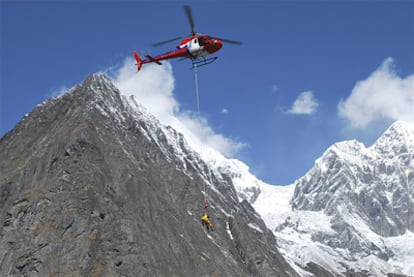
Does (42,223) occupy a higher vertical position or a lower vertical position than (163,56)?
higher

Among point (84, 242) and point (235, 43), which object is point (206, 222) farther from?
point (84, 242)

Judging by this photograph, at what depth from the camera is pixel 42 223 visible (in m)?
199

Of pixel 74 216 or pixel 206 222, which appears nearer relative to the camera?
pixel 206 222

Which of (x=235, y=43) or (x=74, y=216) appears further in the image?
(x=74, y=216)

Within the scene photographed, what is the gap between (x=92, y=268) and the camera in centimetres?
18862


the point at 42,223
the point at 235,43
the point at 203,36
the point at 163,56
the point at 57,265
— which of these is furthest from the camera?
the point at 42,223

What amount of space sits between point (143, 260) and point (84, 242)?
16.5 m

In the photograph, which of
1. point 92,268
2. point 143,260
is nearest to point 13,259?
point 92,268

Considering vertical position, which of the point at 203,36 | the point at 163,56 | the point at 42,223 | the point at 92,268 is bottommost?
the point at 203,36

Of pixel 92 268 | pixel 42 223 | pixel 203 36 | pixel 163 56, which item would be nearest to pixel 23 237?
pixel 42 223

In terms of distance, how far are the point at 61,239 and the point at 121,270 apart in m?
18.4

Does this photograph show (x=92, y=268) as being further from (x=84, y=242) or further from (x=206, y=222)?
(x=206, y=222)

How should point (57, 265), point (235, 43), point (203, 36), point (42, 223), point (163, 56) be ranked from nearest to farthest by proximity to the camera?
point (235, 43)
point (203, 36)
point (163, 56)
point (57, 265)
point (42, 223)

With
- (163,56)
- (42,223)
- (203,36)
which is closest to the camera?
(203,36)
